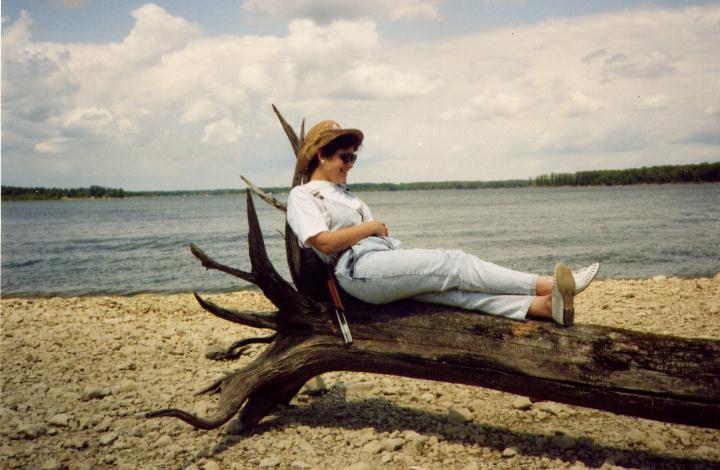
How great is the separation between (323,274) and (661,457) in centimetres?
313

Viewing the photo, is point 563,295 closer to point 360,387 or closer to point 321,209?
point 321,209

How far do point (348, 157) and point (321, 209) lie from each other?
0.61 meters

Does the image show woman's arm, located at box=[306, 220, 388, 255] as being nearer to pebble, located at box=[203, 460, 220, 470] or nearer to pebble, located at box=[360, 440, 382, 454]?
pebble, located at box=[360, 440, 382, 454]

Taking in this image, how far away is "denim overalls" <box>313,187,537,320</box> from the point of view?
4148mm

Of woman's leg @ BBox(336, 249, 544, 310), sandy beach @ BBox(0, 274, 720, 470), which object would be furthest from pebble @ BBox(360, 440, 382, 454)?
woman's leg @ BBox(336, 249, 544, 310)

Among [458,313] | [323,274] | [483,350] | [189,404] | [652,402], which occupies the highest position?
[323,274]

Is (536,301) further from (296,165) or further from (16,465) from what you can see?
(16,465)

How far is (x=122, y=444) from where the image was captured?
4645 mm

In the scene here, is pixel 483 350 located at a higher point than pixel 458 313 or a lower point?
lower

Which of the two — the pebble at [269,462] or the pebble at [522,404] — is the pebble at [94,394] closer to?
the pebble at [269,462]

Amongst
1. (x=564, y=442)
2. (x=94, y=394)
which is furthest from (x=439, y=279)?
(x=94, y=394)

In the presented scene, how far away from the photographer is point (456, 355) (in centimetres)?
425

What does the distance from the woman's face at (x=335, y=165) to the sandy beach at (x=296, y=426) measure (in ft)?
7.66

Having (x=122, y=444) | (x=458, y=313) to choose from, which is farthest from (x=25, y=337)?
(x=458, y=313)
